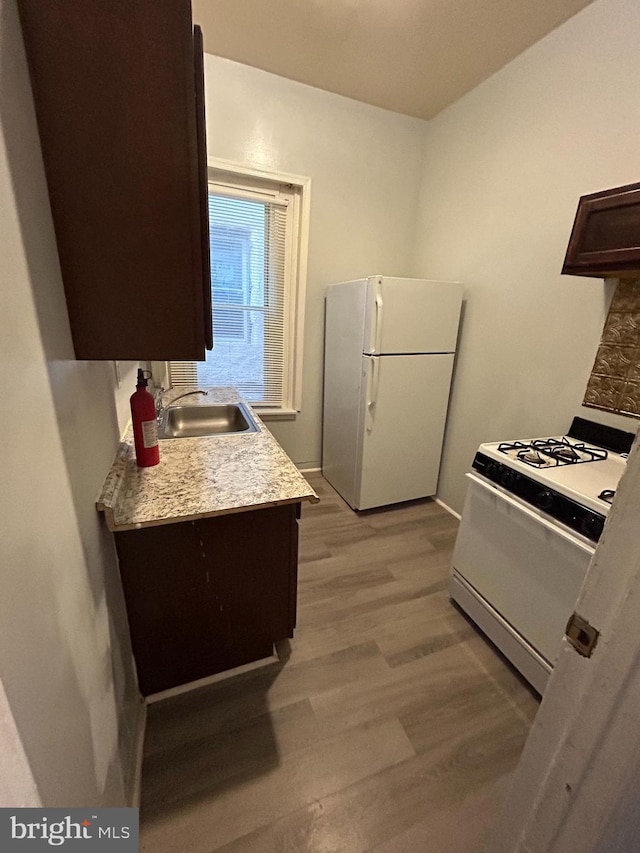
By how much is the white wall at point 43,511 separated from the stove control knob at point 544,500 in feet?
4.82

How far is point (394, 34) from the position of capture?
1.94 meters

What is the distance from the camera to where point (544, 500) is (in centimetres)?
132

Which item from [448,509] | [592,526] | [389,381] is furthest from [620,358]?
[448,509]

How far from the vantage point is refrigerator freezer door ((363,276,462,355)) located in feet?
7.36

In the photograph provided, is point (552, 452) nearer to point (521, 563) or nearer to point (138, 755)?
point (521, 563)

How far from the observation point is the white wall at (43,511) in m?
0.51

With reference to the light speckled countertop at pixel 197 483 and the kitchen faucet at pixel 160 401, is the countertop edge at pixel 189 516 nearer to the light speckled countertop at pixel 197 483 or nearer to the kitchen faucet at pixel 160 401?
the light speckled countertop at pixel 197 483

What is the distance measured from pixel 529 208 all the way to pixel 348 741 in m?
2.76

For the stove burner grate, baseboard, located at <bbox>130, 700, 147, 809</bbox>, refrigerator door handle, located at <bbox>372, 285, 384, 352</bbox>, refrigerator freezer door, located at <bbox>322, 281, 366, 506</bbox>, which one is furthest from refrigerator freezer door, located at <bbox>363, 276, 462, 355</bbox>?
baseboard, located at <bbox>130, 700, 147, 809</bbox>

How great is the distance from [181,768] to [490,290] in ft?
Result: 9.30

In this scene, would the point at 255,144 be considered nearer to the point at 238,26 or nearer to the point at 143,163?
the point at 238,26

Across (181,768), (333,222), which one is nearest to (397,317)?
(333,222)

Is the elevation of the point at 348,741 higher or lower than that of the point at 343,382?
lower

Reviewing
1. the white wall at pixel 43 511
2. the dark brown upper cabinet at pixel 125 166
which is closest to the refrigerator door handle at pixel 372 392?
the dark brown upper cabinet at pixel 125 166
